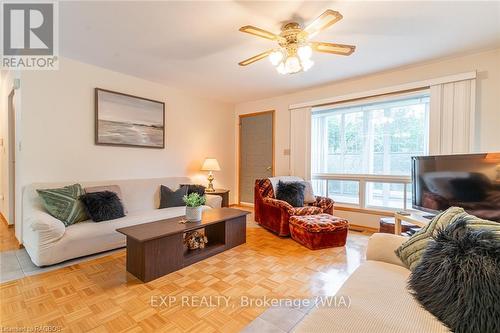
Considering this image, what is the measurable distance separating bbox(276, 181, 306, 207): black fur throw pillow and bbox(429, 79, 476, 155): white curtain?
1.78 m

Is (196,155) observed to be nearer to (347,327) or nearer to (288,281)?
(288,281)

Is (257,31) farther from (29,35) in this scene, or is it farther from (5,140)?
(5,140)

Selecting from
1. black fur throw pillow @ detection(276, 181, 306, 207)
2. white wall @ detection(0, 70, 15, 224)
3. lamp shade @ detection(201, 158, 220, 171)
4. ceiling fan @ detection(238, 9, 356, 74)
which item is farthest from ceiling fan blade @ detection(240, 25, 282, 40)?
white wall @ detection(0, 70, 15, 224)

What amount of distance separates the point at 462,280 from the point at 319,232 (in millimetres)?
1865

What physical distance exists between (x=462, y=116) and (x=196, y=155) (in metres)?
4.04

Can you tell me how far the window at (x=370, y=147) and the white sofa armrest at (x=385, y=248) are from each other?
7.11ft

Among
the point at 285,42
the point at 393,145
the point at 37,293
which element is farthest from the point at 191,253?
the point at 393,145

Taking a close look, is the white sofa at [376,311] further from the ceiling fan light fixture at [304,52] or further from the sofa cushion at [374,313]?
the ceiling fan light fixture at [304,52]

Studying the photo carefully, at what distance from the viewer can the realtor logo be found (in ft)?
6.69

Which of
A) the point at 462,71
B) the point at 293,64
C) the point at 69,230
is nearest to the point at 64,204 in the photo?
the point at 69,230

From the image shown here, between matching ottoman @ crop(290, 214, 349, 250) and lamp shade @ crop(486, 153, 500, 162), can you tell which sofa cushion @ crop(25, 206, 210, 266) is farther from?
lamp shade @ crop(486, 153, 500, 162)

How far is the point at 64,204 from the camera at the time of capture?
2521mm

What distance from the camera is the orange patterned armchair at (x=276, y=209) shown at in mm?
3236

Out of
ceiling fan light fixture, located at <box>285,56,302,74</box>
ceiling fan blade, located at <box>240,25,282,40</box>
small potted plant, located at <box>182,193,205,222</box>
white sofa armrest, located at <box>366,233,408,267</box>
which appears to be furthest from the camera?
small potted plant, located at <box>182,193,205,222</box>
